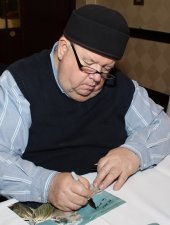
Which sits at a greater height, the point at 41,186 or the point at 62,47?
the point at 62,47

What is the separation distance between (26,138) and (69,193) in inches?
11.2

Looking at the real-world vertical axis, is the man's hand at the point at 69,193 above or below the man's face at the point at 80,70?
below

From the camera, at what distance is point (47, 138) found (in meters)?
1.15

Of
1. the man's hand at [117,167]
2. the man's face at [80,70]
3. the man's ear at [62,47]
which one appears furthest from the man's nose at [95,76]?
the man's hand at [117,167]

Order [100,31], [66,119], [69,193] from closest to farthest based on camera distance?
[69,193]
[100,31]
[66,119]

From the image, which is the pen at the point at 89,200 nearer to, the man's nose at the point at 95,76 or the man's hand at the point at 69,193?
the man's hand at the point at 69,193

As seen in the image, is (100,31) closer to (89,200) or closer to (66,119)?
(66,119)

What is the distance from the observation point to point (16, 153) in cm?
106

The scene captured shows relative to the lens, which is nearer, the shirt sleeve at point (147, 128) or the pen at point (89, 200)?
the pen at point (89, 200)

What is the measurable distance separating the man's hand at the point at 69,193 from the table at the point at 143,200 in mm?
63

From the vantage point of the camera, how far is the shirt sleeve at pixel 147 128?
1.18 m

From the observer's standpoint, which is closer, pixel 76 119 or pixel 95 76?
pixel 95 76

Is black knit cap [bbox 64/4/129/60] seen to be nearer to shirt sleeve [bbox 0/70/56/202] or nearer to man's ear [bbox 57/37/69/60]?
man's ear [bbox 57/37/69/60]

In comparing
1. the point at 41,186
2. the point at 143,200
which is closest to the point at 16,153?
the point at 41,186
